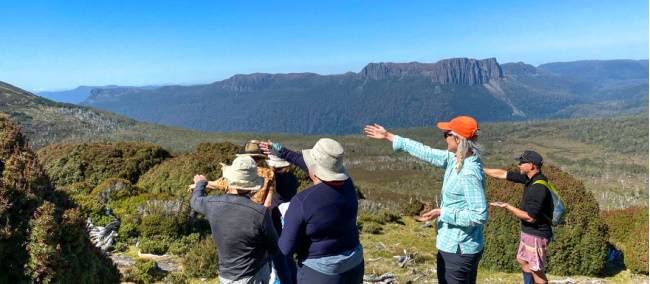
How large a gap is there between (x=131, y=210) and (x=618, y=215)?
12160 mm

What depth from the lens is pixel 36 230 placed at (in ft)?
12.5

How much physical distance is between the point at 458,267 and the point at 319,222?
1.44m

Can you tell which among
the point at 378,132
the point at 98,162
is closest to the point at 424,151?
the point at 378,132

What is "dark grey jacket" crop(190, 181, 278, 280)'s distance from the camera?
3.75 meters

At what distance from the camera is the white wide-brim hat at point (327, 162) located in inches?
133

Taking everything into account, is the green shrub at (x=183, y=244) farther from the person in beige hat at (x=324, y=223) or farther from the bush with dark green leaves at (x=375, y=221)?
the person in beige hat at (x=324, y=223)

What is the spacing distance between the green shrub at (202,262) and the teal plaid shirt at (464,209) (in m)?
4.46

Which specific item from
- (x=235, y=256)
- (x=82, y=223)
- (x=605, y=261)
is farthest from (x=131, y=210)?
(x=605, y=261)

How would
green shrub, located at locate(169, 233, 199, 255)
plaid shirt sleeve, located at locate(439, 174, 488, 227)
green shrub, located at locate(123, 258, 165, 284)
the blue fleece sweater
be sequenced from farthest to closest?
green shrub, located at locate(169, 233, 199, 255), green shrub, located at locate(123, 258, 165, 284), plaid shirt sleeve, located at locate(439, 174, 488, 227), the blue fleece sweater

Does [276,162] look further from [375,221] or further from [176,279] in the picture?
[375,221]

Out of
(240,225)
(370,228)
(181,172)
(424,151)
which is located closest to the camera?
(240,225)

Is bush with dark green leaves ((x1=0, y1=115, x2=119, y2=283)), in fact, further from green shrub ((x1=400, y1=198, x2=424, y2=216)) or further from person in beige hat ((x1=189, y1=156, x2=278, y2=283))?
green shrub ((x1=400, y1=198, x2=424, y2=216))

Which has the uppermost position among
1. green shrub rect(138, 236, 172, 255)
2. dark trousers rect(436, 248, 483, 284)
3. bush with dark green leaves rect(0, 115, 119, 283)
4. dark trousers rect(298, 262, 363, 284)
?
bush with dark green leaves rect(0, 115, 119, 283)

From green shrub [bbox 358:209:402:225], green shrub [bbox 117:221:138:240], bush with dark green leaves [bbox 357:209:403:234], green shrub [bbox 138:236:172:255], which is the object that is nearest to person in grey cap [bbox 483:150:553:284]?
green shrub [bbox 138:236:172:255]
